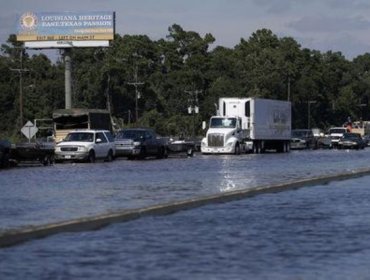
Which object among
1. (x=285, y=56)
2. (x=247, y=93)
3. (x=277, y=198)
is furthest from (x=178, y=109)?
(x=277, y=198)

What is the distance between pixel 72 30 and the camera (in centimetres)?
8819

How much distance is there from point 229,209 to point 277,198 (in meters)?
3.05

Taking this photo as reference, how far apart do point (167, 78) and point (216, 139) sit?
69741 mm

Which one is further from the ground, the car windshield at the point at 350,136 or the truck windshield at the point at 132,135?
the truck windshield at the point at 132,135

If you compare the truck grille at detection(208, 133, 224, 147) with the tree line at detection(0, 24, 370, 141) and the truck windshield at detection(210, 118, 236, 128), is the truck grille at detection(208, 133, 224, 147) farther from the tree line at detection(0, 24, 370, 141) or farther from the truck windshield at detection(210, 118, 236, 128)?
the tree line at detection(0, 24, 370, 141)

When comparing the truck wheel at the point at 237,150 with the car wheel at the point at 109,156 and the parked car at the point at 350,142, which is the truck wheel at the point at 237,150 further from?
the parked car at the point at 350,142

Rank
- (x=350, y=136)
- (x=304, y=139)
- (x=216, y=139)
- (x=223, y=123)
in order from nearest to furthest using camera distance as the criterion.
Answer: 1. (x=216, y=139)
2. (x=223, y=123)
3. (x=350, y=136)
4. (x=304, y=139)

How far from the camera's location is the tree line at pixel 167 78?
115 meters

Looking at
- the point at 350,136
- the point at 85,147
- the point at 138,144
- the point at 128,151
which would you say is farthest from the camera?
the point at 350,136

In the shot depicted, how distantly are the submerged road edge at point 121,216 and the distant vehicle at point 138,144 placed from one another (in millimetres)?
27114

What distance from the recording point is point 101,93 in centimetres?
12006

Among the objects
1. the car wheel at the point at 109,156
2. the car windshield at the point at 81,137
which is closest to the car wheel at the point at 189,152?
the car wheel at the point at 109,156

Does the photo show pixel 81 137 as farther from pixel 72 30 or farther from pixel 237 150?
pixel 72 30

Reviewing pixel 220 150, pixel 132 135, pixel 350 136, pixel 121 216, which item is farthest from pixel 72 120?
pixel 121 216
